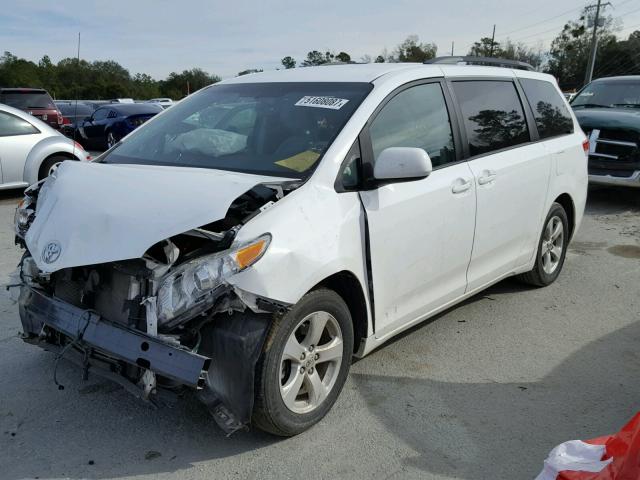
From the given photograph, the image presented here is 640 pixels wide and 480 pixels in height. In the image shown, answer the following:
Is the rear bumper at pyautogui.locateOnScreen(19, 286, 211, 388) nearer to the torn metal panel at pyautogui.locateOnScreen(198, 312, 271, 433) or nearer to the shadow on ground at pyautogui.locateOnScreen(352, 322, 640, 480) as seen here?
the torn metal panel at pyautogui.locateOnScreen(198, 312, 271, 433)

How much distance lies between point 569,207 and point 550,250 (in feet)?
1.55

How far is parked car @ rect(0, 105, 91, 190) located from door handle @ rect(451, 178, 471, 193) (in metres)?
6.80

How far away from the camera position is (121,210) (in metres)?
2.83

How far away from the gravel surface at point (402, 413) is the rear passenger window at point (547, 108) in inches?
61.6

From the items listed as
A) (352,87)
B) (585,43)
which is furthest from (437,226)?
(585,43)

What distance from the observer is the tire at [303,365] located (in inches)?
110

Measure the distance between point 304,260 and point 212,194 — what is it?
53 centimetres

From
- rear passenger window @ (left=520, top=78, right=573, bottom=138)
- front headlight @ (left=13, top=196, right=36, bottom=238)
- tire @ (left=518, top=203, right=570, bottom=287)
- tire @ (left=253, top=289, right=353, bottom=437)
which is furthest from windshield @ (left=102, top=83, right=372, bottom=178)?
tire @ (left=518, top=203, right=570, bottom=287)

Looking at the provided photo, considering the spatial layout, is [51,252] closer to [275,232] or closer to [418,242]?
[275,232]

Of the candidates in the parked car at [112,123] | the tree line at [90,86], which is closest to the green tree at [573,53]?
the tree line at [90,86]

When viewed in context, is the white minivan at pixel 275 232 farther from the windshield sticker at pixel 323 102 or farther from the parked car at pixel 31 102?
the parked car at pixel 31 102

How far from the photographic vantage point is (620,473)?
7.37 feet

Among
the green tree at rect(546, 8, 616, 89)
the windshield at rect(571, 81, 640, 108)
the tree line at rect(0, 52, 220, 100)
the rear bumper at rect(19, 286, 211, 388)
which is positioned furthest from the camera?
the green tree at rect(546, 8, 616, 89)

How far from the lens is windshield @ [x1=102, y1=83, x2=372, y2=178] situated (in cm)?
339
